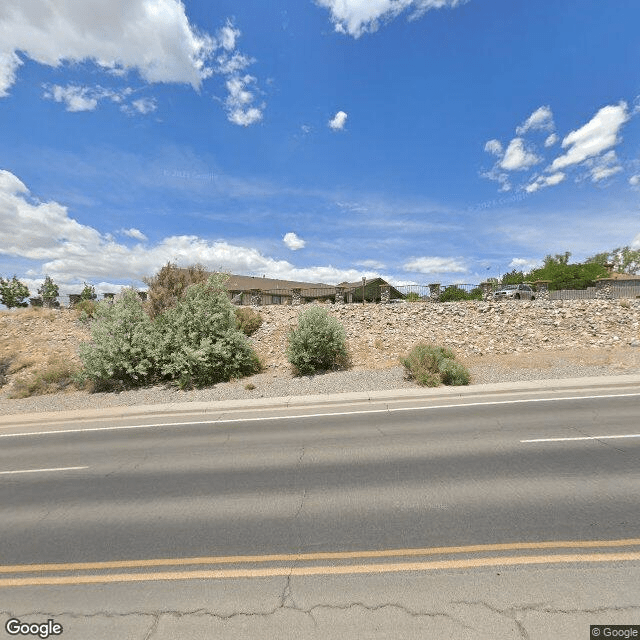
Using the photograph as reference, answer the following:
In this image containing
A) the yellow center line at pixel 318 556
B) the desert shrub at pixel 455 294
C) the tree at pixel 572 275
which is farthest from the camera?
the tree at pixel 572 275

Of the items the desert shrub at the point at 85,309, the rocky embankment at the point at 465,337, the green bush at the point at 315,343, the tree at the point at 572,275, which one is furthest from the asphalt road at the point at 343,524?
the tree at the point at 572,275

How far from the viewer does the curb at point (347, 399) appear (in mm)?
12125

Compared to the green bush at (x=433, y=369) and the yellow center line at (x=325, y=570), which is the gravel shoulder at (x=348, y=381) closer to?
the green bush at (x=433, y=369)

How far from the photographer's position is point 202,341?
16.2m

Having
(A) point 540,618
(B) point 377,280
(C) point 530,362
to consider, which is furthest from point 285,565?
(B) point 377,280

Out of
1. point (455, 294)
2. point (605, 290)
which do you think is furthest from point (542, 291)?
point (455, 294)

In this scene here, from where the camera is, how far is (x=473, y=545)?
3.94 meters

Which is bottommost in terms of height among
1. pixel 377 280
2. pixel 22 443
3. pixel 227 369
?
pixel 22 443

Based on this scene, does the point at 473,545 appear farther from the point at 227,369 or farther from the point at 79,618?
the point at 227,369

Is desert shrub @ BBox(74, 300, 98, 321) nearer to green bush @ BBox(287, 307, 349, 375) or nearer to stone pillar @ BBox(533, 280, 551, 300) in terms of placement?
green bush @ BBox(287, 307, 349, 375)

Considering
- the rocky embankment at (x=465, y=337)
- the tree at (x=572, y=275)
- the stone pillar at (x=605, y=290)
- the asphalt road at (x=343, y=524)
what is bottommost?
the asphalt road at (x=343, y=524)

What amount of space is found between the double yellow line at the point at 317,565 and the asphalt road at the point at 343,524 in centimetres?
2

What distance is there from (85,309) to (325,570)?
31.4 meters

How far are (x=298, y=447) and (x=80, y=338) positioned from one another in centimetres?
2474
